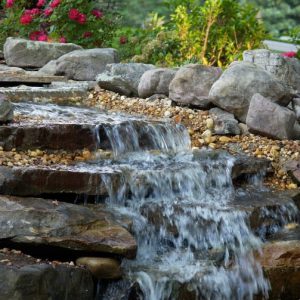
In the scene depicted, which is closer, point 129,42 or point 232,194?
point 232,194

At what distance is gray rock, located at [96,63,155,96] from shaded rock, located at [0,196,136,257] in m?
3.04

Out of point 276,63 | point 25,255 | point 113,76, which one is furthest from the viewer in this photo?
point 113,76

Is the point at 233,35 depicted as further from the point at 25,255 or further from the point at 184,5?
the point at 25,255

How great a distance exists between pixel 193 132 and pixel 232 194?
98 centimetres

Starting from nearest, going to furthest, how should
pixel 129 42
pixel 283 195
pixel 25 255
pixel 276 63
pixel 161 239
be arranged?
pixel 25 255 → pixel 161 239 → pixel 283 195 → pixel 276 63 → pixel 129 42

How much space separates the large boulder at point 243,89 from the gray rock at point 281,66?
0.54 meters

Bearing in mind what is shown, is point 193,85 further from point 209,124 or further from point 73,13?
point 73,13

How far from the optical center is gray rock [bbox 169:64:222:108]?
5910mm

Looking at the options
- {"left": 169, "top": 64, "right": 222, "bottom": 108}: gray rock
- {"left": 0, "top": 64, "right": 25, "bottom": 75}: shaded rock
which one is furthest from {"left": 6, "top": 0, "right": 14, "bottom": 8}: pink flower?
{"left": 169, "top": 64, "right": 222, "bottom": 108}: gray rock

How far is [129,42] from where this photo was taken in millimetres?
8883

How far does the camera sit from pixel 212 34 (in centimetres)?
785

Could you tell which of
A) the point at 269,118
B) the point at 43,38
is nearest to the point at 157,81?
the point at 269,118

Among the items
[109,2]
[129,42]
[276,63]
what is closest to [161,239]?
[276,63]

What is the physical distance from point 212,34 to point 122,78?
6.07ft
